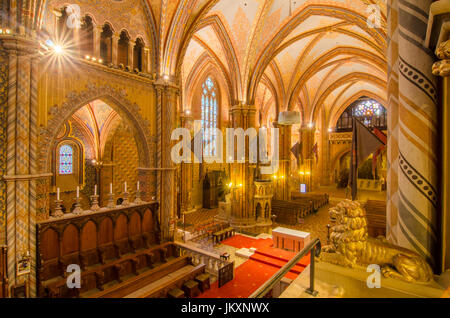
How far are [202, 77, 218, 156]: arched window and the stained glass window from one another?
784 cm

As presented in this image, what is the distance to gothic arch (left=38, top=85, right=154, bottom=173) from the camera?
5.21 meters

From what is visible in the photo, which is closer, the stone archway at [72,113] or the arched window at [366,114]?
the stone archway at [72,113]

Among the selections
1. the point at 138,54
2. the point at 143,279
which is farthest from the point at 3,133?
the point at 143,279

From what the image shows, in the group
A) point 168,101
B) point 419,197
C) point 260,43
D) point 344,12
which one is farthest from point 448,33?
point 260,43

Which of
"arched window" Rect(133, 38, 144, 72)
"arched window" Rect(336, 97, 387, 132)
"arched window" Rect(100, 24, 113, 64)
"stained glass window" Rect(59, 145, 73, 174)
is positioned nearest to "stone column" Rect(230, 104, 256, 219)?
"arched window" Rect(133, 38, 144, 72)

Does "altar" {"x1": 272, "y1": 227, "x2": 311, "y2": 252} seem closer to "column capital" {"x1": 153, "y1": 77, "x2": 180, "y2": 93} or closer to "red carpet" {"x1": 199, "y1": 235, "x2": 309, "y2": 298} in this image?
"red carpet" {"x1": 199, "y1": 235, "x2": 309, "y2": 298}

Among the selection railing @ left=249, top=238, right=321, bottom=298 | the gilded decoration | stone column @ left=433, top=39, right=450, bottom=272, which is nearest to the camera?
railing @ left=249, top=238, right=321, bottom=298

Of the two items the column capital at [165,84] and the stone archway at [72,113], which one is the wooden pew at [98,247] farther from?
the column capital at [165,84]

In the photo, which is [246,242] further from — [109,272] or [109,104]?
[109,104]

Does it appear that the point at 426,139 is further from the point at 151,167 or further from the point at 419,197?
the point at 151,167

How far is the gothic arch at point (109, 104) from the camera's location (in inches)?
205

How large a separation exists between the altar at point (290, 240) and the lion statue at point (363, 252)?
5739 mm

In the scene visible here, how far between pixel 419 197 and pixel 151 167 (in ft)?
22.2

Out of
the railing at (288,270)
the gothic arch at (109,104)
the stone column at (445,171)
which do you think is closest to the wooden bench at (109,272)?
the gothic arch at (109,104)
